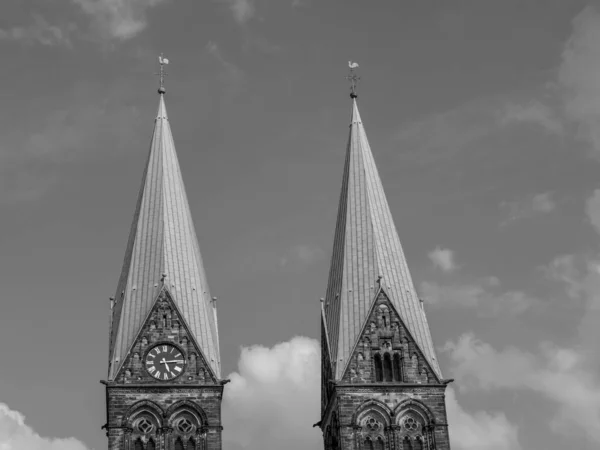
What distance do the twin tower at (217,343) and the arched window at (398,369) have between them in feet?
0.16

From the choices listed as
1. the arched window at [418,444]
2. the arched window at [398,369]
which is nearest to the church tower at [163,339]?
the arched window at [398,369]

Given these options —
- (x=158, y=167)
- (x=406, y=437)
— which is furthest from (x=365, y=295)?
(x=158, y=167)

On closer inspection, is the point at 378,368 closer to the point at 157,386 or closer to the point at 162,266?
the point at 157,386

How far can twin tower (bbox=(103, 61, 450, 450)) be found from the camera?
2381 inches

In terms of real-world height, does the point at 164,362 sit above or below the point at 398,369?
above

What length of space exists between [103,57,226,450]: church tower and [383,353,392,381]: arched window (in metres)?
7.27

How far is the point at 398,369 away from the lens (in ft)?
205

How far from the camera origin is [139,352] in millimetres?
61625

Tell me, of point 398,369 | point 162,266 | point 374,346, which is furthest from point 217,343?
point 398,369

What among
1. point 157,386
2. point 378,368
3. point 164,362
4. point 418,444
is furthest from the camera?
point 378,368

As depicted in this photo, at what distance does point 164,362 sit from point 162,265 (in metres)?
4.71

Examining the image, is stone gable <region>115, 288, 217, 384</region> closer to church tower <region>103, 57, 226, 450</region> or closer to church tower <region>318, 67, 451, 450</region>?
church tower <region>103, 57, 226, 450</region>

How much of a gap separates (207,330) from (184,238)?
196 inches

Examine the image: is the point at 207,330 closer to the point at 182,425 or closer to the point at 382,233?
the point at 182,425
